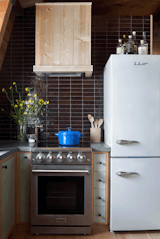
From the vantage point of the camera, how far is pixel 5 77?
2.77 m

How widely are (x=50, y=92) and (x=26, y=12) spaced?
108 cm

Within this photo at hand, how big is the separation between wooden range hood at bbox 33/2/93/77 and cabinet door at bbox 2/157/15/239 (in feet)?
3.64

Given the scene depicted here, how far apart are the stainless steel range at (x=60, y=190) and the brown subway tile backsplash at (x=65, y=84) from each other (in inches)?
27.0

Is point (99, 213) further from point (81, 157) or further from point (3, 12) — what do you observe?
point (3, 12)

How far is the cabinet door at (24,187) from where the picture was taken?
2.19m

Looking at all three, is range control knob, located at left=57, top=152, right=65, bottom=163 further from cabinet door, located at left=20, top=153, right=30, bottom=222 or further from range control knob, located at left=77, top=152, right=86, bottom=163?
cabinet door, located at left=20, top=153, right=30, bottom=222

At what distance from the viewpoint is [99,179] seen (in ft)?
7.23

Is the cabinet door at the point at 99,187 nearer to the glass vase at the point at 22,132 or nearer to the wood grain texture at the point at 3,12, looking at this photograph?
the glass vase at the point at 22,132

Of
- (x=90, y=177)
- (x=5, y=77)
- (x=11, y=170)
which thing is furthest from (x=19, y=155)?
(x=5, y=77)

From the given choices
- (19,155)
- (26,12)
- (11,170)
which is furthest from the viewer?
(26,12)

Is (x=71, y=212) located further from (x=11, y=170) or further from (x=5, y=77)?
(x=5, y=77)

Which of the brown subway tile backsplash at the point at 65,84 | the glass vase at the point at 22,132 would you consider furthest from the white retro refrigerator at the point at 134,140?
the glass vase at the point at 22,132

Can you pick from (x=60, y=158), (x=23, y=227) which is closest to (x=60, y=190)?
(x=60, y=158)

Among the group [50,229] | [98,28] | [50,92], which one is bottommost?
[50,229]
